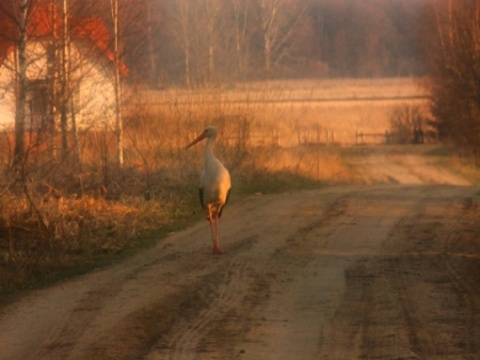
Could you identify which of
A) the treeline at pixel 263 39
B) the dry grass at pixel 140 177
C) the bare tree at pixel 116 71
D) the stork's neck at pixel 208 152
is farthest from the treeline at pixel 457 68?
the stork's neck at pixel 208 152

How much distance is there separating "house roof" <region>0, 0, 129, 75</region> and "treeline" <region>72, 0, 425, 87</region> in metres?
0.39

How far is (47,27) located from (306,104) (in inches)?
925

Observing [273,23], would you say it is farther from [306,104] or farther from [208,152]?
[208,152]

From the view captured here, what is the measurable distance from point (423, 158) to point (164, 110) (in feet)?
80.8

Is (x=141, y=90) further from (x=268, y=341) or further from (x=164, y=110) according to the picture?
(x=268, y=341)

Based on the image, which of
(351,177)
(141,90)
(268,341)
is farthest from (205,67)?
(268,341)

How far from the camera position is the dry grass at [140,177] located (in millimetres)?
13494


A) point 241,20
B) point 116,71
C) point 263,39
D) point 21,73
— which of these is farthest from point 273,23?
point 21,73

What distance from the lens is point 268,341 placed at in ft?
26.5

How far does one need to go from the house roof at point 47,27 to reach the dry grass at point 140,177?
1.95 metres

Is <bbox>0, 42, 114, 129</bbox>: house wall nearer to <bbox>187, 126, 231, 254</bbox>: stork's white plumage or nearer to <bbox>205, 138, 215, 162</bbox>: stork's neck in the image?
<bbox>205, 138, 215, 162</bbox>: stork's neck

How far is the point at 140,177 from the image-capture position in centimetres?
1888

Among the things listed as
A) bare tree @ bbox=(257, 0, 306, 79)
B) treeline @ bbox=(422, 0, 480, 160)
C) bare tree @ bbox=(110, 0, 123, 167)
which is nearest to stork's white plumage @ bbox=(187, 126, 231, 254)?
bare tree @ bbox=(110, 0, 123, 167)

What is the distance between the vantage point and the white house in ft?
60.3
